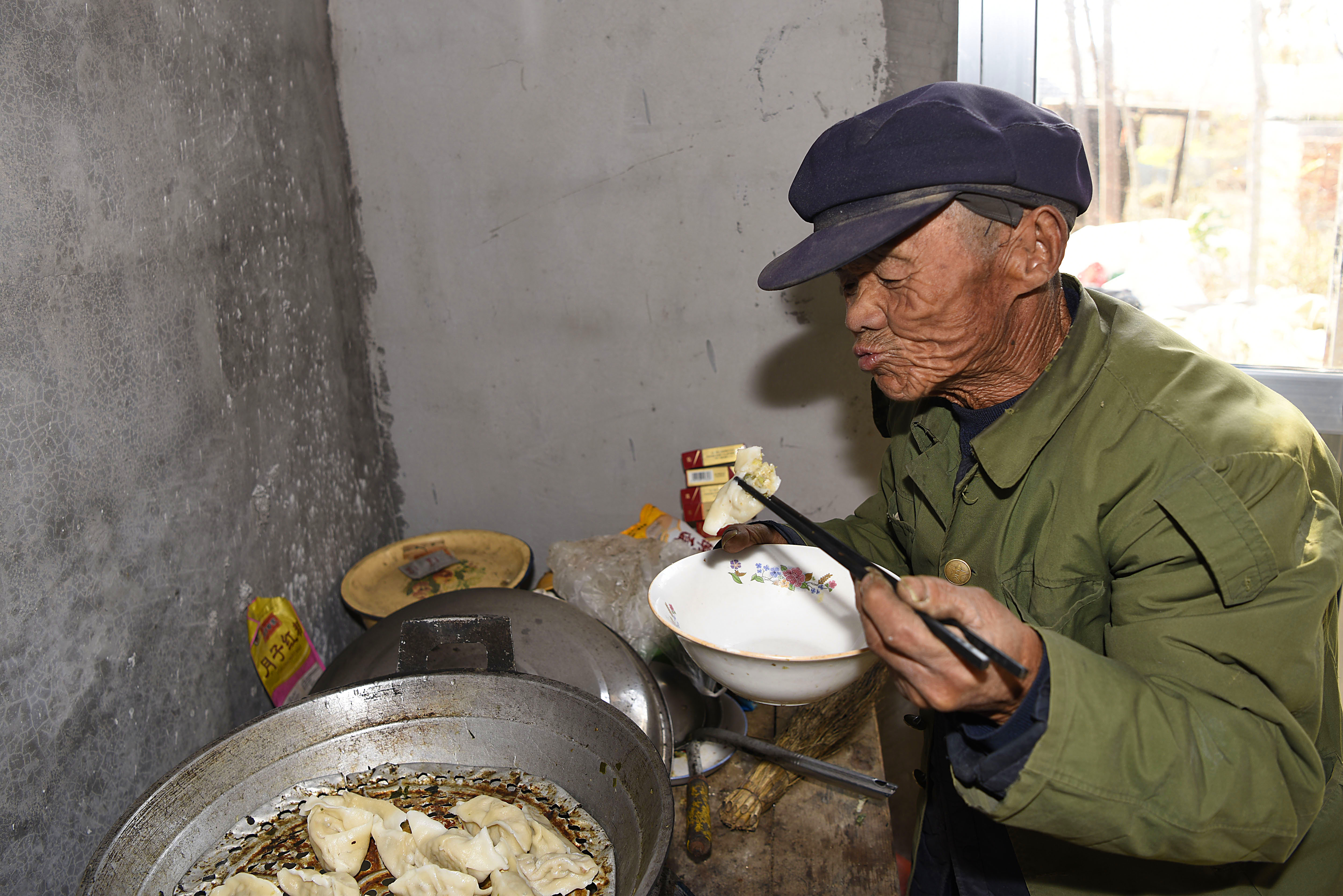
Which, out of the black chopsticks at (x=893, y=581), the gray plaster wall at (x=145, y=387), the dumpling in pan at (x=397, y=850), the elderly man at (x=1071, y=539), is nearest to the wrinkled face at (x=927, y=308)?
the elderly man at (x=1071, y=539)

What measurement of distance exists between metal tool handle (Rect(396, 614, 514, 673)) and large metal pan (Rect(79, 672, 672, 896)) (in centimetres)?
6

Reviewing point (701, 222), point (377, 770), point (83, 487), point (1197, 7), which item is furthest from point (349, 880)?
point (1197, 7)

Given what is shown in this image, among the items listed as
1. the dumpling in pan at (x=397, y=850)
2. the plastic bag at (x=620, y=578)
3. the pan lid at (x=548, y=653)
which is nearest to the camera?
the dumpling in pan at (x=397, y=850)

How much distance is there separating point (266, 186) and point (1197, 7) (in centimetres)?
248

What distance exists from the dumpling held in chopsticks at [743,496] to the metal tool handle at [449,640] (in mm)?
450

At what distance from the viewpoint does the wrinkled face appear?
1270mm

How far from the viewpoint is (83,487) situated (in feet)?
4.96

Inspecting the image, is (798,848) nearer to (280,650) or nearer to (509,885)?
(509,885)

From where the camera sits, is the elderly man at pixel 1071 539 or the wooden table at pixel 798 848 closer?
the elderly man at pixel 1071 539

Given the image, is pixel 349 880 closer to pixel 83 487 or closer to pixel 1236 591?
pixel 83 487

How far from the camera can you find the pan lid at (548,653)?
1586 mm

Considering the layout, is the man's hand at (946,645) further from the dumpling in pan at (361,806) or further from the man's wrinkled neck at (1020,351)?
the dumpling in pan at (361,806)

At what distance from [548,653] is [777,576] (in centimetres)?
52

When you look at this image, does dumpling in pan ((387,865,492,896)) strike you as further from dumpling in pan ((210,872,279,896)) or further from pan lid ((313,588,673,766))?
pan lid ((313,588,673,766))
